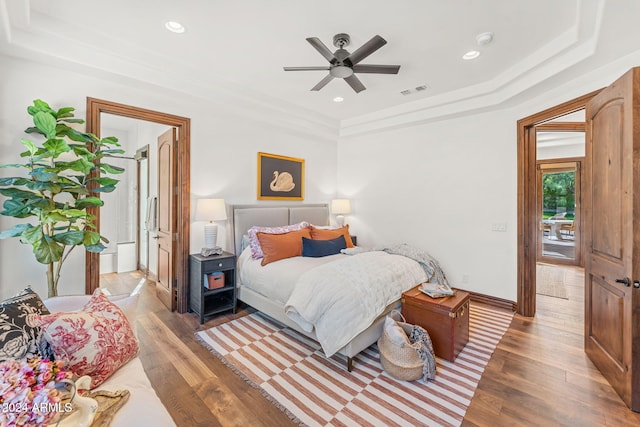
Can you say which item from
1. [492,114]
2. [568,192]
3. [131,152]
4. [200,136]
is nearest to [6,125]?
[200,136]

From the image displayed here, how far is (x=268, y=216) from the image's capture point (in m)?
4.07

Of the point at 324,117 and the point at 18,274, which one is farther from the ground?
the point at 324,117

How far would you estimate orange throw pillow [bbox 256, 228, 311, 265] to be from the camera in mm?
3196

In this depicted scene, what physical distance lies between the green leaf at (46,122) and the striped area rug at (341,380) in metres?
2.17

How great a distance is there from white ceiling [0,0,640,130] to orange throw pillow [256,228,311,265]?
1933 mm

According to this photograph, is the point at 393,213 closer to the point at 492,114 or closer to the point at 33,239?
the point at 492,114

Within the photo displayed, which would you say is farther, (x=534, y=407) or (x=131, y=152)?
(x=131, y=152)

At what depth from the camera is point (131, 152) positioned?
5.59 metres

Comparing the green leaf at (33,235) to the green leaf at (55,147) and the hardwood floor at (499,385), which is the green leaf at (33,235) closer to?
the green leaf at (55,147)

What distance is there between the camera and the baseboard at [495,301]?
3475 millimetres

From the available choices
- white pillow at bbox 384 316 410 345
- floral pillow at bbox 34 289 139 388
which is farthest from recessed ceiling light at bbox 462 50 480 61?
floral pillow at bbox 34 289 139 388

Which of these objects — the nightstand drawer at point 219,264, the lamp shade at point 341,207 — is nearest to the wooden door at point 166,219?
the nightstand drawer at point 219,264

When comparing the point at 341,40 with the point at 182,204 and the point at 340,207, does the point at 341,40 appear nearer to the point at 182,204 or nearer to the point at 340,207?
the point at 182,204

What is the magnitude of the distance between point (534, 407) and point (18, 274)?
4233 millimetres
